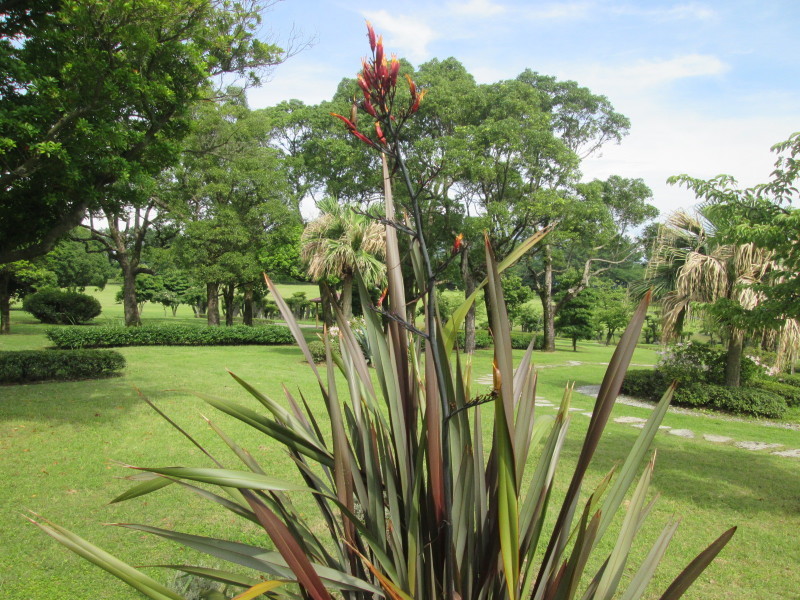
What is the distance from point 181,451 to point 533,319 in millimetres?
26851

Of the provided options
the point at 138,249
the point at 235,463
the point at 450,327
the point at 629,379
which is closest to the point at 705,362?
the point at 629,379

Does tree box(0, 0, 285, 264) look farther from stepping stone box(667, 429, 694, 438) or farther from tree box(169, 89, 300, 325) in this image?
tree box(169, 89, 300, 325)

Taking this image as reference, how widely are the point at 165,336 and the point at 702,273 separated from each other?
15.9 meters

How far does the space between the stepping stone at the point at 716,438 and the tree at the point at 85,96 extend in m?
8.97

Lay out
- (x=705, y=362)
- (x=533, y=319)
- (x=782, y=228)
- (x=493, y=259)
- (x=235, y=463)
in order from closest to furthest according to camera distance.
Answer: (x=493, y=259) → (x=782, y=228) → (x=235, y=463) → (x=705, y=362) → (x=533, y=319)

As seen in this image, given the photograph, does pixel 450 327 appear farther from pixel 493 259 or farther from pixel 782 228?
pixel 782 228

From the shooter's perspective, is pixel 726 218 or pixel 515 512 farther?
pixel 726 218

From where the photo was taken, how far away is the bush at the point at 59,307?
78.8 feet

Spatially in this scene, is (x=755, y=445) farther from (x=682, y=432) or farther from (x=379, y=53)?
(x=379, y=53)

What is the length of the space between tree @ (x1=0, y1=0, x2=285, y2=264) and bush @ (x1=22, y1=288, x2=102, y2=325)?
19.1 metres

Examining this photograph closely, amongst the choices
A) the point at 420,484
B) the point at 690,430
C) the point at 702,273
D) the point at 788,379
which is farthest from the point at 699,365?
the point at 420,484

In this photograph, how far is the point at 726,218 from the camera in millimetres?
5785

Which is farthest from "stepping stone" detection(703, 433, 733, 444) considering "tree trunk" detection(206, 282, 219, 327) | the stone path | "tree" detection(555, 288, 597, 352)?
"tree trunk" detection(206, 282, 219, 327)

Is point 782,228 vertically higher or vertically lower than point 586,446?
higher
